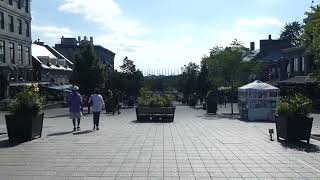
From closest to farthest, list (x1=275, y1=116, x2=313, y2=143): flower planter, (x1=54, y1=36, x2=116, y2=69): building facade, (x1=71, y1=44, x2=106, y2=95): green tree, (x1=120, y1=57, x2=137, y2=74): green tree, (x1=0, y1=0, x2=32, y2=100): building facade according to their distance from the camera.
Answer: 1. (x1=275, y1=116, x2=313, y2=143): flower planter
2. (x1=0, y1=0, x2=32, y2=100): building facade
3. (x1=71, y1=44, x2=106, y2=95): green tree
4. (x1=120, y1=57, x2=137, y2=74): green tree
5. (x1=54, y1=36, x2=116, y2=69): building facade

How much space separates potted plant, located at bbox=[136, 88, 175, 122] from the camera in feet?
79.8

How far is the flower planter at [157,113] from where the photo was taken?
79.7 feet

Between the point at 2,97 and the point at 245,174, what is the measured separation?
4306 cm

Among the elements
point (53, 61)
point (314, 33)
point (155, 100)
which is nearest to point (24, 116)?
point (314, 33)

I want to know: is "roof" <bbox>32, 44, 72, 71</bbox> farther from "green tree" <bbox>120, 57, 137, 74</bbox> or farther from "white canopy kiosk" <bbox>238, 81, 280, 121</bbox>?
"white canopy kiosk" <bbox>238, 81, 280, 121</bbox>

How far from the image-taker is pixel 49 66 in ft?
217

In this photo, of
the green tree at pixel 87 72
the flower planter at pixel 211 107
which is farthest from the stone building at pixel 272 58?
the flower planter at pixel 211 107

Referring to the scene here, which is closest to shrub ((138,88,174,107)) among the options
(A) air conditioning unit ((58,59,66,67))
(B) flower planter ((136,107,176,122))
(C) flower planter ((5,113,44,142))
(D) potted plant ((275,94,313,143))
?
(B) flower planter ((136,107,176,122))

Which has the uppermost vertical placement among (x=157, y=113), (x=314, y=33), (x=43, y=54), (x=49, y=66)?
(x=43, y=54)

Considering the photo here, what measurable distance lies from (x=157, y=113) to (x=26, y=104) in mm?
11479

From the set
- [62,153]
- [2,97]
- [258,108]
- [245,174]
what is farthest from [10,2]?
[245,174]

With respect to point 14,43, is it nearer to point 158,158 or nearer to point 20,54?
point 20,54

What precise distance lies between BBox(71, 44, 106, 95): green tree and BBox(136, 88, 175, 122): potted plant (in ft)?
83.4

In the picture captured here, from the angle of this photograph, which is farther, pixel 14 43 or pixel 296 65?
pixel 296 65
